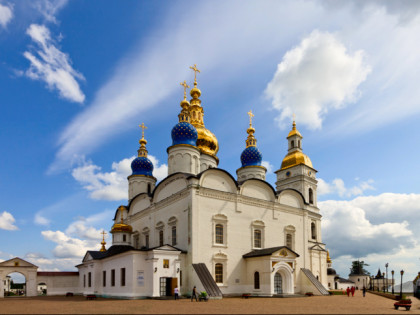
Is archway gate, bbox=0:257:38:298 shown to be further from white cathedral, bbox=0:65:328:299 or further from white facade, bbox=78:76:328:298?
white facade, bbox=78:76:328:298

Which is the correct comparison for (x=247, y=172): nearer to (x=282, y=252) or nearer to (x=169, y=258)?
(x=282, y=252)

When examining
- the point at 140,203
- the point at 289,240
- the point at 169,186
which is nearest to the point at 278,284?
the point at 289,240

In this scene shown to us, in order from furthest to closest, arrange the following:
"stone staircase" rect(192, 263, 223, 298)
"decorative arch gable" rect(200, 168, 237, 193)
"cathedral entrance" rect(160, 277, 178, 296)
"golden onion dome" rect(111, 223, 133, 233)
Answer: "golden onion dome" rect(111, 223, 133, 233), "decorative arch gable" rect(200, 168, 237, 193), "cathedral entrance" rect(160, 277, 178, 296), "stone staircase" rect(192, 263, 223, 298)

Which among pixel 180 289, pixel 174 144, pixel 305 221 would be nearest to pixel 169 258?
pixel 180 289

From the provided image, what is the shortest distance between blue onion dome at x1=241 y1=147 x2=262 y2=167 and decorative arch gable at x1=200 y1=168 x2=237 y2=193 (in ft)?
30.0

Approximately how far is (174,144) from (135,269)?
10.4m

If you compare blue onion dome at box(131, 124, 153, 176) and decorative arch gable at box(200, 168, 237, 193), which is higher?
blue onion dome at box(131, 124, 153, 176)

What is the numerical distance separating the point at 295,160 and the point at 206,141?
8951mm

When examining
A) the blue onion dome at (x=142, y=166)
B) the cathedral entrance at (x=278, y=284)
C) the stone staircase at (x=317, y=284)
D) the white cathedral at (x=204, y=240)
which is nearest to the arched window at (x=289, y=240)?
the white cathedral at (x=204, y=240)

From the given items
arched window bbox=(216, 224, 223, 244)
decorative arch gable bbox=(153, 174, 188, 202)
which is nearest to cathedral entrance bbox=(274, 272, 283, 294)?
arched window bbox=(216, 224, 223, 244)

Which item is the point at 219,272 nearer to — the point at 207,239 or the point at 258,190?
the point at 207,239

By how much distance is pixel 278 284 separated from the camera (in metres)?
24.2

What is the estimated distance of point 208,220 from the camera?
23609 mm

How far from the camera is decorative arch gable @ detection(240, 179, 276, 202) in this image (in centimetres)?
2622
